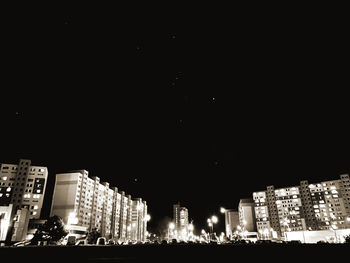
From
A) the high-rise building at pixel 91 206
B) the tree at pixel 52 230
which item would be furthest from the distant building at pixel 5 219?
the high-rise building at pixel 91 206

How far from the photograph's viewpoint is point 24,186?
347 ft

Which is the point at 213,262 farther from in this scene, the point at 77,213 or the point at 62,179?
the point at 62,179

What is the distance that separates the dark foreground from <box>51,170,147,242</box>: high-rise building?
75.4 meters

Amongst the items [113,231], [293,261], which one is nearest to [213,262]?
[293,261]

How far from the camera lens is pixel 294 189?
146 meters

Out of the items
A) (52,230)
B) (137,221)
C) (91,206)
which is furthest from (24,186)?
(137,221)

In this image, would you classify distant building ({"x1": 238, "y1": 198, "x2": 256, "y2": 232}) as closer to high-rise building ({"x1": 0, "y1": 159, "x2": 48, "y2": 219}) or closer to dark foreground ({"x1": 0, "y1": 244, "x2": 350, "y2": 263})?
high-rise building ({"x1": 0, "y1": 159, "x2": 48, "y2": 219})

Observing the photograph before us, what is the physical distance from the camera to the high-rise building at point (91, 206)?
10725cm

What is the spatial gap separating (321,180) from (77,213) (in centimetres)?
12849

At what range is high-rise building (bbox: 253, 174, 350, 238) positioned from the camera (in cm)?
12725

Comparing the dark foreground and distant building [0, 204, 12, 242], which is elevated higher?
distant building [0, 204, 12, 242]

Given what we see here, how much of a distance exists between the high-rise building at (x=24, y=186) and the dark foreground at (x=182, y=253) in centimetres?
10572

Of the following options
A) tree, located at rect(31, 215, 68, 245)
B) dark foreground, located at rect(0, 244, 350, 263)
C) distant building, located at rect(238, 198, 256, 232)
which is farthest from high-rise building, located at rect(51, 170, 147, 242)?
dark foreground, located at rect(0, 244, 350, 263)

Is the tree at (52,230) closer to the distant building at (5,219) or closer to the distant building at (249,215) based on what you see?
the distant building at (5,219)
